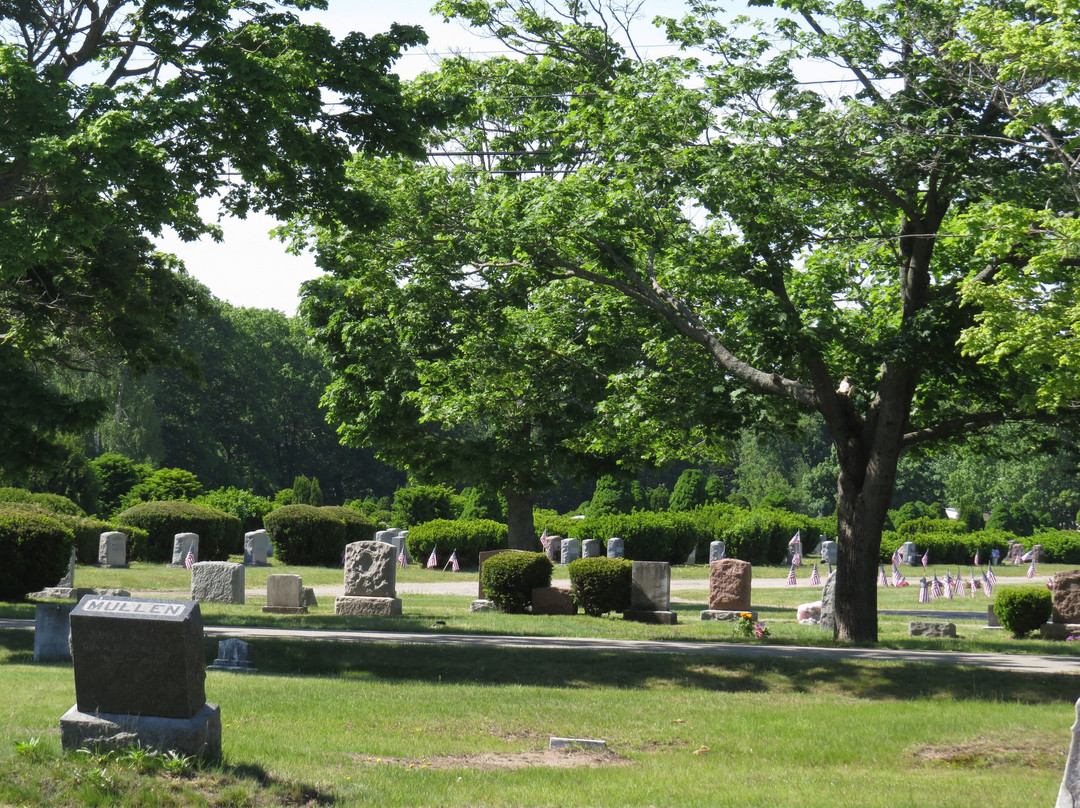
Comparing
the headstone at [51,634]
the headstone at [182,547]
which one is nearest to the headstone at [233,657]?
the headstone at [51,634]

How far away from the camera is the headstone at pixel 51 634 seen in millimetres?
12820

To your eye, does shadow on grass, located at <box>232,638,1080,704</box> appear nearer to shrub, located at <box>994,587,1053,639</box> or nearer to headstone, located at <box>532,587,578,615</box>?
headstone, located at <box>532,587,578,615</box>

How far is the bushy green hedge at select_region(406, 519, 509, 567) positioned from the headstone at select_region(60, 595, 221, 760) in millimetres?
30758

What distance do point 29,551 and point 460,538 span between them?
1919 centimetres

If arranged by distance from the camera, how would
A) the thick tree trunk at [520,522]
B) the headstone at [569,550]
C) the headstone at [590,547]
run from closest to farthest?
the thick tree trunk at [520,522] → the headstone at [590,547] → the headstone at [569,550]

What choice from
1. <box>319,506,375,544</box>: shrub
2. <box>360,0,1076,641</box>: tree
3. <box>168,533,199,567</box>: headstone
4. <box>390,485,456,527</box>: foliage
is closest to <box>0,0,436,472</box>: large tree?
<box>360,0,1076,641</box>: tree

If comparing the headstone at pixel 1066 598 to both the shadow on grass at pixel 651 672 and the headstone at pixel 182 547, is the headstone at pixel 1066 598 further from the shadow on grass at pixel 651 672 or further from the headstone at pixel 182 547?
the headstone at pixel 182 547

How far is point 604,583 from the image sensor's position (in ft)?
68.5

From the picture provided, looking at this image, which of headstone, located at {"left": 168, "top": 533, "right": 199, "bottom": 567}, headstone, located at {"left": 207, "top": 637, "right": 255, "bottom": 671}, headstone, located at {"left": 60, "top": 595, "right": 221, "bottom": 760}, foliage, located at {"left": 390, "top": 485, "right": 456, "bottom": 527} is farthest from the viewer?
foliage, located at {"left": 390, "top": 485, "right": 456, "bottom": 527}

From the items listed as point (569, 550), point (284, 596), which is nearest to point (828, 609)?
point (284, 596)

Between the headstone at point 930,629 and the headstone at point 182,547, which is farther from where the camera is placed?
the headstone at point 182,547

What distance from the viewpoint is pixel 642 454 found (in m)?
21.0

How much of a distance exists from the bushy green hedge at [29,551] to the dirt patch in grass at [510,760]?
14050 mm

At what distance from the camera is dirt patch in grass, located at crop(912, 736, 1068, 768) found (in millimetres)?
9133
